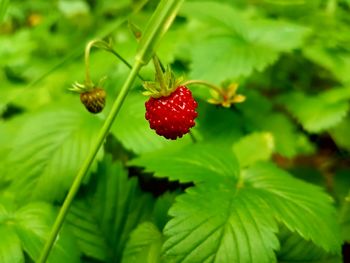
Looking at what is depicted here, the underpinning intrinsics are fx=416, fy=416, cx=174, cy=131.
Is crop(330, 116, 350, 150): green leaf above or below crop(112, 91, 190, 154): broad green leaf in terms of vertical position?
below

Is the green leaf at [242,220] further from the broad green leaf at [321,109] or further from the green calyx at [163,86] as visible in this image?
the broad green leaf at [321,109]

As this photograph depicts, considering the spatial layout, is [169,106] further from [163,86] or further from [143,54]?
[143,54]

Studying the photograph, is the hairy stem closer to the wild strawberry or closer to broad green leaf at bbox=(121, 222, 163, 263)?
the wild strawberry

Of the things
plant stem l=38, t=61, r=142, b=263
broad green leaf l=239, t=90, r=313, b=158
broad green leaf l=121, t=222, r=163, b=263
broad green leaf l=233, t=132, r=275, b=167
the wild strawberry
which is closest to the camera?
plant stem l=38, t=61, r=142, b=263

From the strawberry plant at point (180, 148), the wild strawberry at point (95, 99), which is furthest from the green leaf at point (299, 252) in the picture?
the wild strawberry at point (95, 99)

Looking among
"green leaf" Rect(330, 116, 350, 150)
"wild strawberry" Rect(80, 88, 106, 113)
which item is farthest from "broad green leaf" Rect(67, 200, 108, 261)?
"green leaf" Rect(330, 116, 350, 150)

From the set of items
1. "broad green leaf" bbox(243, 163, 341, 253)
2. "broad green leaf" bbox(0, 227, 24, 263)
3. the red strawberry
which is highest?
the red strawberry

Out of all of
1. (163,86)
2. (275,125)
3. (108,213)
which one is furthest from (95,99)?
(275,125)
